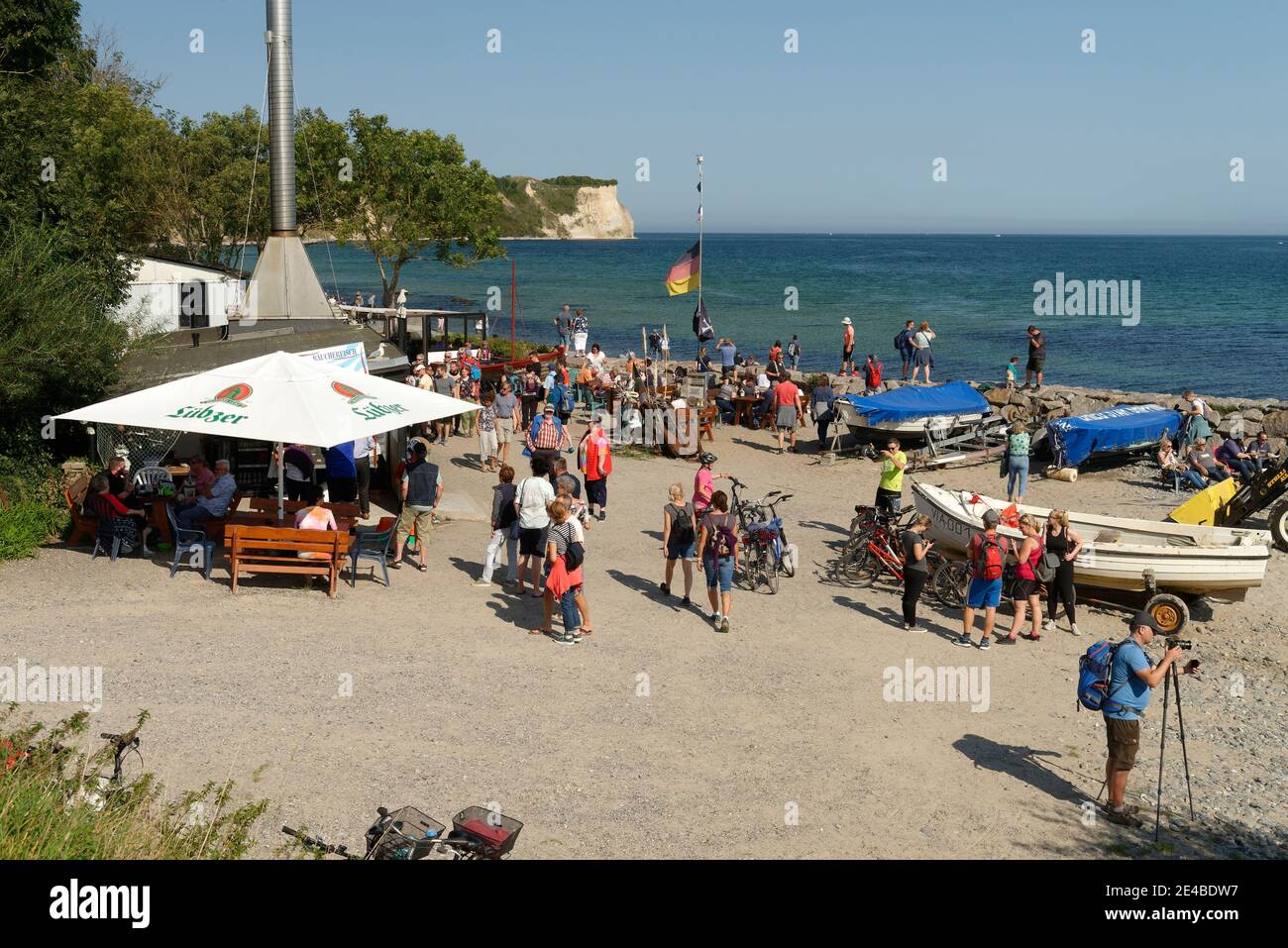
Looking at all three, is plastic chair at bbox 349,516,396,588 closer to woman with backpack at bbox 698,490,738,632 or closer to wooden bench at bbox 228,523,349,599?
wooden bench at bbox 228,523,349,599

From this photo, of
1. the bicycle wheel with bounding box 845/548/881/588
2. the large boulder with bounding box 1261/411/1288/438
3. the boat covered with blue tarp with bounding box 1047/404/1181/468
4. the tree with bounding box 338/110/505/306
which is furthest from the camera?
the tree with bounding box 338/110/505/306

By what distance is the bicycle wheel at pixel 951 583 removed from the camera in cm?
1406

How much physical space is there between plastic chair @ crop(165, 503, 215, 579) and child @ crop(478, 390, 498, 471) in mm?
7110

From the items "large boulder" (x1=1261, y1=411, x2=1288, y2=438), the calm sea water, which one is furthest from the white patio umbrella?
the calm sea water

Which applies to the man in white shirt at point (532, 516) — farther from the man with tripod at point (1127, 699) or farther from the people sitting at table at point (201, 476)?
the man with tripod at point (1127, 699)

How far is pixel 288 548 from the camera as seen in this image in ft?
40.4

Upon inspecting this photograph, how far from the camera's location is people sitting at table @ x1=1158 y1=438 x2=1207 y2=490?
21.0 m

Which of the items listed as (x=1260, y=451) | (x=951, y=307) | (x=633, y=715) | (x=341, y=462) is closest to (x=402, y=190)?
(x=341, y=462)

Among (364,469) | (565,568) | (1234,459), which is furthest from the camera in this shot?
(1234,459)

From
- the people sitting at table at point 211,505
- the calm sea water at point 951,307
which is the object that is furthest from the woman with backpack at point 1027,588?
the calm sea water at point 951,307

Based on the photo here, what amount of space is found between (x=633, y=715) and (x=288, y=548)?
4.53m

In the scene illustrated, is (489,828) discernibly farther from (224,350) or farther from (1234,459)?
(1234,459)

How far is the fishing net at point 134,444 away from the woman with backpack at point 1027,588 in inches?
444

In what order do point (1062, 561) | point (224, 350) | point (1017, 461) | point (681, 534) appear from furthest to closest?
point (1017, 461) < point (224, 350) < point (1062, 561) < point (681, 534)
